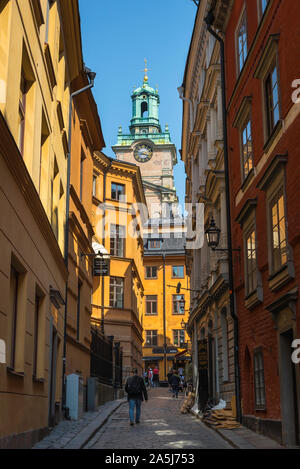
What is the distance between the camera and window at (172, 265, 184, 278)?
227 feet

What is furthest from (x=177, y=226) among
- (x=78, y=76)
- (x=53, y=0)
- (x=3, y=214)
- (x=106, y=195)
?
(x=3, y=214)

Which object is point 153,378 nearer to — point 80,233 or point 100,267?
point 100,267

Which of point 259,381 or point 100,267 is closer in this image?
point 259,381

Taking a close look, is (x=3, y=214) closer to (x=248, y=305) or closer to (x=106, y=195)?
(x=248, y=305)

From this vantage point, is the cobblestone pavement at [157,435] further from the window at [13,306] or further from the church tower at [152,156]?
the church tower at [152,156]

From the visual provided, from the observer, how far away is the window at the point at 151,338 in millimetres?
66500

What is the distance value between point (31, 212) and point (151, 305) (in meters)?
57.0

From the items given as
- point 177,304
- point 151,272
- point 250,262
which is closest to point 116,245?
point 177,304

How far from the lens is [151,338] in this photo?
66.8m

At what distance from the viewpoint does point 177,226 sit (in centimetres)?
7794

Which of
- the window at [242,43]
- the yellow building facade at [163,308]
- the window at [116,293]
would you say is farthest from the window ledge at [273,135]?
the yellow building facade at [163,308]

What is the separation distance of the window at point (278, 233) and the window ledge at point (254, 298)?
1.36m

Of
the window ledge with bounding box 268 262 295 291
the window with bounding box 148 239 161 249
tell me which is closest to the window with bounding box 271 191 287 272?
the window ledge with bounding box 268 262 295 291

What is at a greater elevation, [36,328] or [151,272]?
[151,272]
